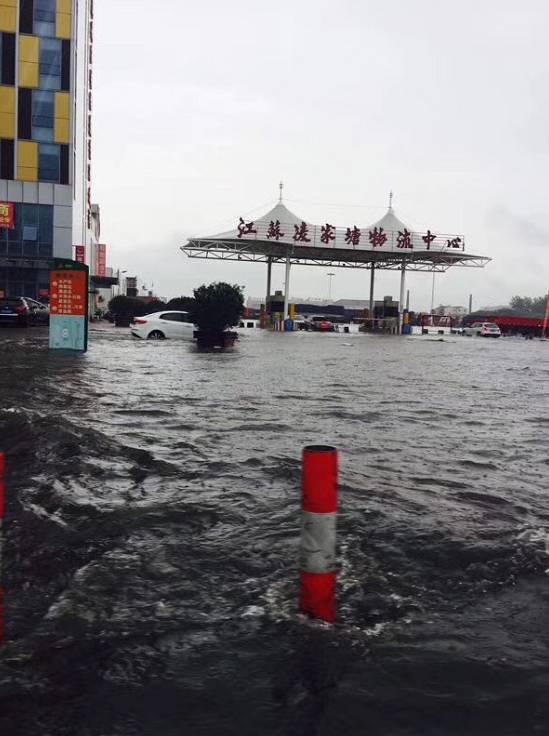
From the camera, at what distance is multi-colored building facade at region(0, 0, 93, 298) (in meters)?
42.5

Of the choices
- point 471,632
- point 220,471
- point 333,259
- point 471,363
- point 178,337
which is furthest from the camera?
point 333,259

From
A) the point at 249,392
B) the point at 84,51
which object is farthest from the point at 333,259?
the point at 249,392

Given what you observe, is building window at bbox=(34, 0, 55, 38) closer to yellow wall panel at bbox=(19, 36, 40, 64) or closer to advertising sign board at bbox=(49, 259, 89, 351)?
yellow wall panel at bbox=(19, 36, 40, 64)

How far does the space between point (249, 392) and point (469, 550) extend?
7794mm

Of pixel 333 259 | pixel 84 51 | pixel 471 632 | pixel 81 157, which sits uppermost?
pixel 84 51

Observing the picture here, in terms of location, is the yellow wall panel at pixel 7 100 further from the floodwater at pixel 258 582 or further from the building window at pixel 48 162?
the floodwater at pixel 258 582

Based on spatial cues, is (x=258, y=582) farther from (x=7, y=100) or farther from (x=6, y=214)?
(x=7, y=100)

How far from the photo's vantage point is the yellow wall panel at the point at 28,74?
4262 centimetres

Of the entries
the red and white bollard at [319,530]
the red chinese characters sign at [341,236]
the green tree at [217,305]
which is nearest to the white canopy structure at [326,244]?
the red chinese characters sign at [341,236]

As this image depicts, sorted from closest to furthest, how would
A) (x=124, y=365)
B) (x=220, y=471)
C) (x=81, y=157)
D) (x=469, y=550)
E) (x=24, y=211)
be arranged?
(x=469, y=550), (x=220, y=471), (x=124, y=365), (x=24, y=211), (x=81, y=157)

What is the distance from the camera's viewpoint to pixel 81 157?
48625 mm

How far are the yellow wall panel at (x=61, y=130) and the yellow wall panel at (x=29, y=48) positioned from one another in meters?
4.04

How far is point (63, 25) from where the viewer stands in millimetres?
43344

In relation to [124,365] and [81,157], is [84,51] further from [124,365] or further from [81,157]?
[124,365]
